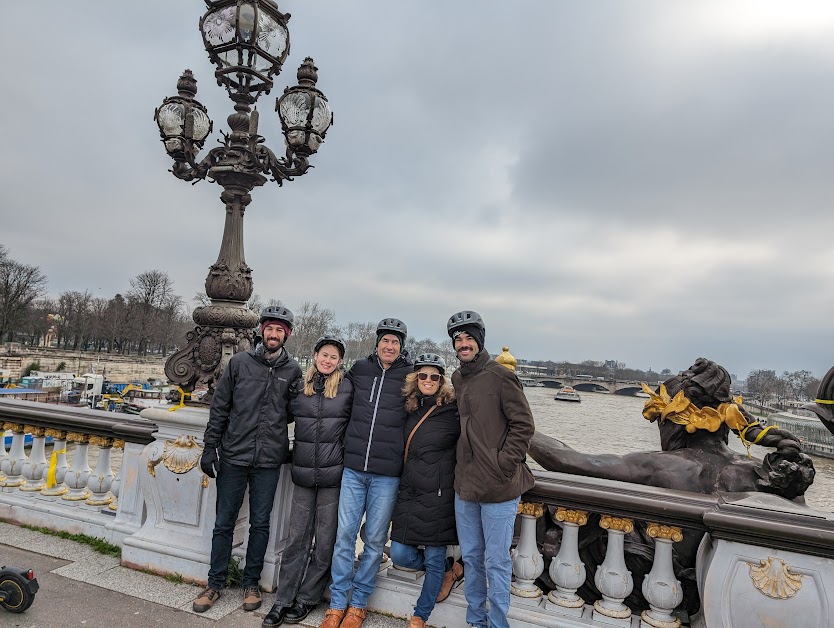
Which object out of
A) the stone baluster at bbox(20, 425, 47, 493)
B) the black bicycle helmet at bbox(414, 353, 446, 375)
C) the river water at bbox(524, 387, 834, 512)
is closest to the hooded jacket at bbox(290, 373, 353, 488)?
the black bicycle helmet at bbox(414, 353, 446, 375)

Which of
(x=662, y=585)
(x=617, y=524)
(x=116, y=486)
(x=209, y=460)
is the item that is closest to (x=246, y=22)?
(x=209, y=460)

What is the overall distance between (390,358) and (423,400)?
0.37 m

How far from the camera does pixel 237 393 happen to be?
3.58 m

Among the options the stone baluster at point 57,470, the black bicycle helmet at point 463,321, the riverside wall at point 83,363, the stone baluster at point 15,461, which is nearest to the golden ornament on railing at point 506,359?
Result: the black bicycle helmet at point 463,321

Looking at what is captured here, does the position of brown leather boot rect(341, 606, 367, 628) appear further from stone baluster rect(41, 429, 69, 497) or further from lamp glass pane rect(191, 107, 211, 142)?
lamp glass pane rect(191, 107, 211, 142)

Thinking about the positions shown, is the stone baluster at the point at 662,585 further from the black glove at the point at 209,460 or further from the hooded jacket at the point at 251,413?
the black glove at the point at 209,460

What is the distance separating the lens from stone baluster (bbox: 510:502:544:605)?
3320 millimetres

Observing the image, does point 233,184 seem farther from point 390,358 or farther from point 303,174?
point 390,358

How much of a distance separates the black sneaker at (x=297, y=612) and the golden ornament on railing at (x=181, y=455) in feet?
4.32

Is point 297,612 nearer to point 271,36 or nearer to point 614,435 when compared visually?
point 271,36

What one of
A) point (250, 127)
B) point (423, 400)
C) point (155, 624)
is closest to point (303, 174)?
point (250, 127)

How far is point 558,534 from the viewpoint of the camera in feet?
11.4

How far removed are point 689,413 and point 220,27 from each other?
466cm

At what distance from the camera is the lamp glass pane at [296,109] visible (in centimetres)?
426
